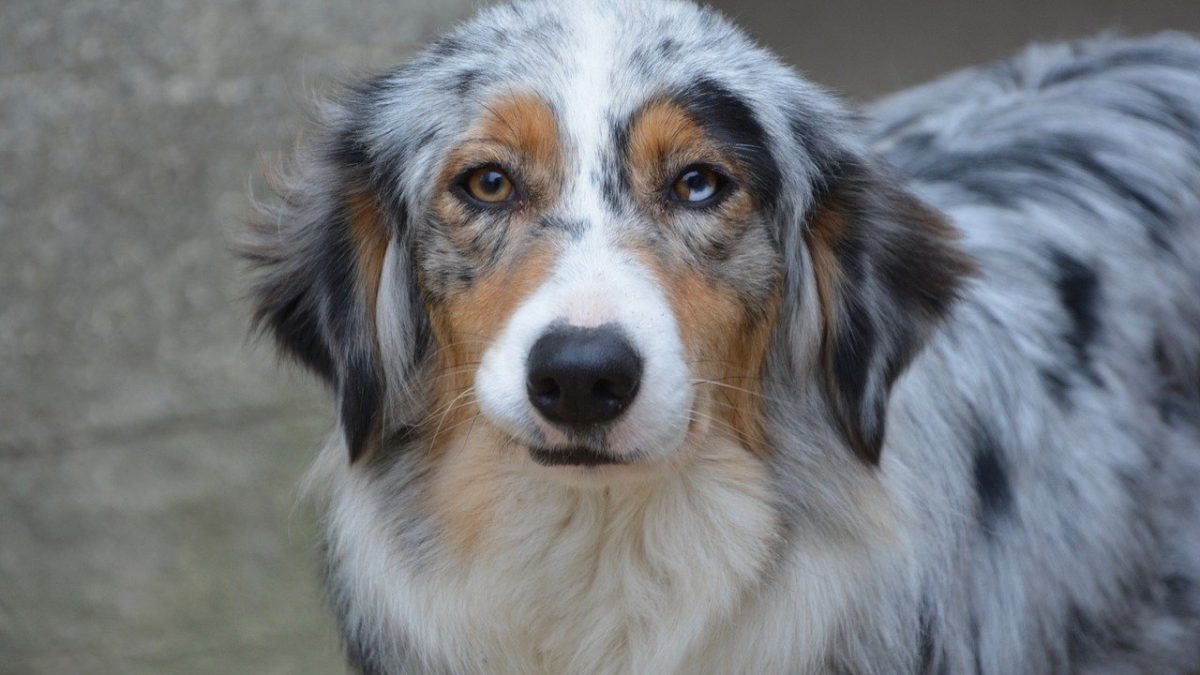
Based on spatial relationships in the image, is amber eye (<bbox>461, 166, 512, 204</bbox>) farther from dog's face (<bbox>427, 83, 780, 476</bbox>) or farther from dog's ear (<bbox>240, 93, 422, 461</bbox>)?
dog's ear (<bbox>240, 93, 422, 461</bbox>)

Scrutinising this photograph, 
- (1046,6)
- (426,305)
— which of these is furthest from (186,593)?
(1046,6)

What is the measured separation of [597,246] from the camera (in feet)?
8.45

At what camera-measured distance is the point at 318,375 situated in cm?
316

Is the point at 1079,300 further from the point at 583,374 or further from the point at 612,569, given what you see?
the point at 583,374

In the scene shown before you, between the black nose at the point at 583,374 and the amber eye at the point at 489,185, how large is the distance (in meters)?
0.49

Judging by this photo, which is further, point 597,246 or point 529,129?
point 529,129

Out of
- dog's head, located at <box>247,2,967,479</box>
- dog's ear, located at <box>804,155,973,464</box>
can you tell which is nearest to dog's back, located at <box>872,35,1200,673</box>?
dog's ear, located at <box>804,155,973,464</box>

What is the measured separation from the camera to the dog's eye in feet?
9.11

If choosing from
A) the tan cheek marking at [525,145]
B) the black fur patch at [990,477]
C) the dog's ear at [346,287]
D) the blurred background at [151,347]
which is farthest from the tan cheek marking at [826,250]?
the blurred background at [151,347]

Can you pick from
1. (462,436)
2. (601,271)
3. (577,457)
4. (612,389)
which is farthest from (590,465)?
(462,436)

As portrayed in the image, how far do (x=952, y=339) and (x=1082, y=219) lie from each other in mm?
639

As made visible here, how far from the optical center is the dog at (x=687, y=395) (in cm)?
273

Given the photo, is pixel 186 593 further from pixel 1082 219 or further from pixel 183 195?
pixel 1082 219

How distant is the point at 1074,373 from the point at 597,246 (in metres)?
1.42
